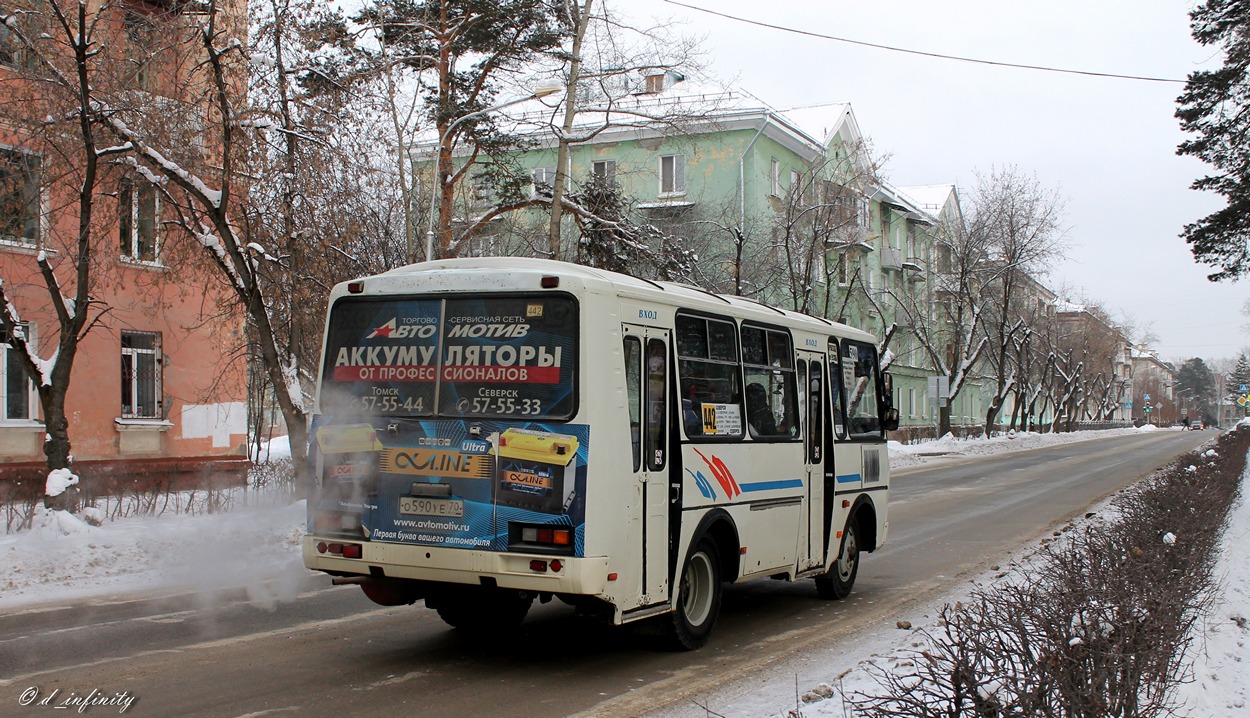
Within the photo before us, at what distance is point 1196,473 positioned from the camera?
1847 centimetres

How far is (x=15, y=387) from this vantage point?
21156mm

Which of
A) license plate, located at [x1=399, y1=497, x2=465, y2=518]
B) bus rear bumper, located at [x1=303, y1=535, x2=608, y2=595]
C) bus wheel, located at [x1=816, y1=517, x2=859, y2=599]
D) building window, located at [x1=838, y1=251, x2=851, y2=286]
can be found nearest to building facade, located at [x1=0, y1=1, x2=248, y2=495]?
bus rear bumper, located at [x1=303, y1=535, x2=608, y2=595]

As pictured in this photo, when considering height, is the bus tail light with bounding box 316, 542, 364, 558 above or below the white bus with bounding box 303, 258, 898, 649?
below

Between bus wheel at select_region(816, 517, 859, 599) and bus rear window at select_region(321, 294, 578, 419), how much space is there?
4951 mm

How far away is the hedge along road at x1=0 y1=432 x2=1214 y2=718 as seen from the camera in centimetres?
689

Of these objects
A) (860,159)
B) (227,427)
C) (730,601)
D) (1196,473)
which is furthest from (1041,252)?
(730,601)

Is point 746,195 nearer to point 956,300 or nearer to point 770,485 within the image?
point 956,300

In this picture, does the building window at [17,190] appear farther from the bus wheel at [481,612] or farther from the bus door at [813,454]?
the bus door at [813,454]

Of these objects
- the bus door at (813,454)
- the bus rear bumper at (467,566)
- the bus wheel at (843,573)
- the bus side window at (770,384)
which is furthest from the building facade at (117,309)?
the bus wheel at (843,573)

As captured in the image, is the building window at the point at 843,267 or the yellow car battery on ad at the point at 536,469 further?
the building window at the point at 843,267

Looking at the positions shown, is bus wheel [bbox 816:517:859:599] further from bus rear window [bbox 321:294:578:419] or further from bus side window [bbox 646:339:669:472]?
bus rear window [bbox 321:294:578:419]

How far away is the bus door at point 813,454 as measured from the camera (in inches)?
414

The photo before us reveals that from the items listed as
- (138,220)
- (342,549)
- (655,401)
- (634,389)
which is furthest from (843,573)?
(138,220)

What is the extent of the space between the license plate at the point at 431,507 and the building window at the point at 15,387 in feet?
53.3
